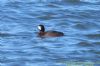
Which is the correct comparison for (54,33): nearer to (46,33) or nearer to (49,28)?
(46,33)

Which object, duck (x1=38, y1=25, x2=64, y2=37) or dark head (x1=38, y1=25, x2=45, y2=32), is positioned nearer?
duck (x1=38, y1=25, x2=64, y2=37)

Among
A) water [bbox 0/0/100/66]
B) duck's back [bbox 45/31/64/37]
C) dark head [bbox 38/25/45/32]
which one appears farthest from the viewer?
dark head [bbox 38/25/45/32]

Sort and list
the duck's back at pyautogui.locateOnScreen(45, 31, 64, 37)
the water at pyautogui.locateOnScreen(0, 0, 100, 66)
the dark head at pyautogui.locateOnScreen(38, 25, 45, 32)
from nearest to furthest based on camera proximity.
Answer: the water at pyautogui.locateOnScreen(0, 0, 100, 66)
the duck's back at pyautogui.locateOnScreen(45, 31, 64, 37)
the dark head at pyautogui.locateOnScreen(38, 25, 45, 32)

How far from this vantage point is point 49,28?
20.0m

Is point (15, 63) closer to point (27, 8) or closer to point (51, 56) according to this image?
point (51, 56)

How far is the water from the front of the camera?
1575 cm

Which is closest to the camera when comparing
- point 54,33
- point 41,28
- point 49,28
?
point 54,33

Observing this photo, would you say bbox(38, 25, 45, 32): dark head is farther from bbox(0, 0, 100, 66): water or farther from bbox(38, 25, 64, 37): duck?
bbox(0, 0, 100, 66): water

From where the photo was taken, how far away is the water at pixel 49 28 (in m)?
15.8

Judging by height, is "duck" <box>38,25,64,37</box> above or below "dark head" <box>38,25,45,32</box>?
below

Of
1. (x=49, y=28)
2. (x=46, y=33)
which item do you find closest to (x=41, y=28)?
(x=46, y=33)

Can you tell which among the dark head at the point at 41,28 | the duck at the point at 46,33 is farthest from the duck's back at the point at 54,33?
the dark head at the point at 41,28

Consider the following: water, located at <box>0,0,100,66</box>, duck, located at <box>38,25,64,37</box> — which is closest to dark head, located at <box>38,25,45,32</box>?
duck, located at <box>38,25,64,37</box>

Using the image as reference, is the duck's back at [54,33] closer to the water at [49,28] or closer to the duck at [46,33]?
the duck at [46,33]
